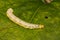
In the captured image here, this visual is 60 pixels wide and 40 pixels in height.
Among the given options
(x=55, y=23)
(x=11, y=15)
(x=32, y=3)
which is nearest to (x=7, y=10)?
(x=11, y=15)

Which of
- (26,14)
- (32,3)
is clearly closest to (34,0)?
(32,3)

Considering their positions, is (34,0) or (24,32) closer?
(24,32)

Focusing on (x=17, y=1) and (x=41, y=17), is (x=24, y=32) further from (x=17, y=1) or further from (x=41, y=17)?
(x=17, y=1)

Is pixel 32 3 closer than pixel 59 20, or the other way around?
pixel 59 20

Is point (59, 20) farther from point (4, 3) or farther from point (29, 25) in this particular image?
point (4, 3)

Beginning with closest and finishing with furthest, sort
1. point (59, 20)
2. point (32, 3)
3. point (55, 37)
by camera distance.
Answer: point (55, 37)
point (59, 20)
point (32, 3)

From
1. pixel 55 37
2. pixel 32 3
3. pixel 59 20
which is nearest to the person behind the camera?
pixel 55 37
